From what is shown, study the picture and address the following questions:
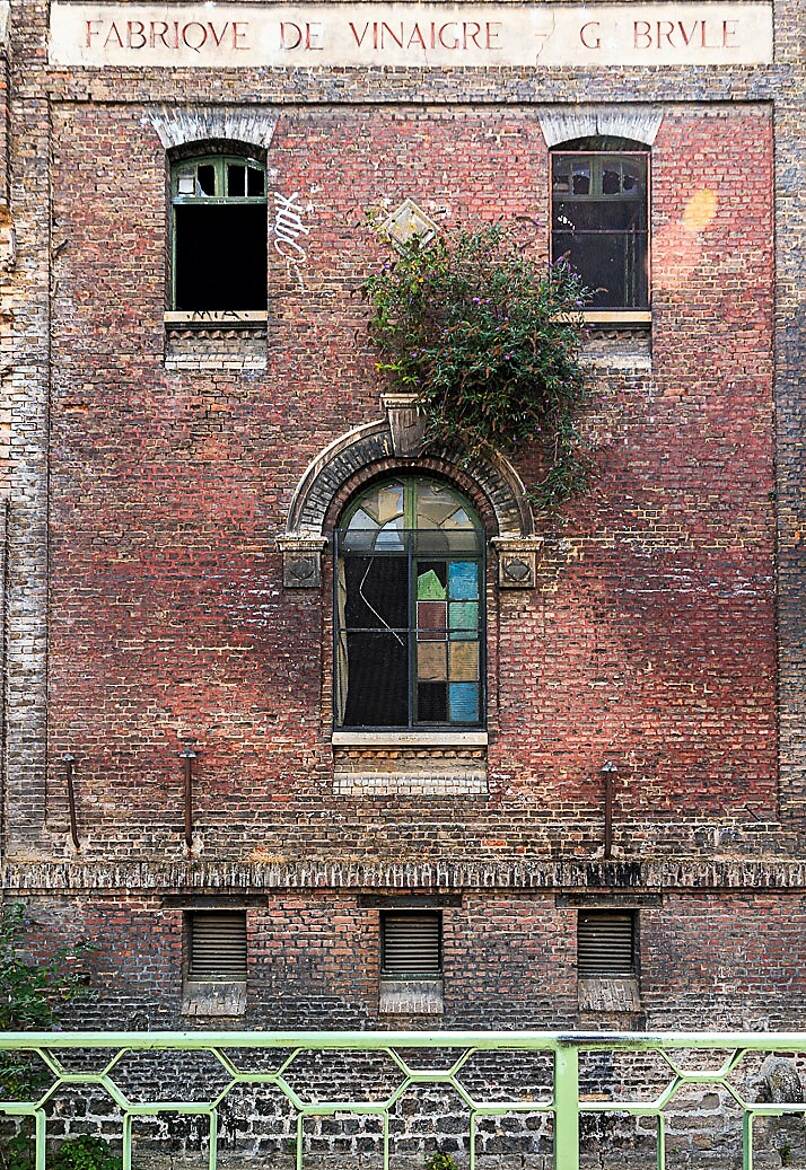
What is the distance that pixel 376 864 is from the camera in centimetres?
989

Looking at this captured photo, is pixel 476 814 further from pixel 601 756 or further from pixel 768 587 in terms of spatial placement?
pixel 768 587

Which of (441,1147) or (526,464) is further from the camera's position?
(526,464)

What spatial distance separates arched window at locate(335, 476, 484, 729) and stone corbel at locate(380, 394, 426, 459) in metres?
0.51

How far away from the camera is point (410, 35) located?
10.2 meters

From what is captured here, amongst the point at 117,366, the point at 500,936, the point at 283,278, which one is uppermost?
the point at 283,278

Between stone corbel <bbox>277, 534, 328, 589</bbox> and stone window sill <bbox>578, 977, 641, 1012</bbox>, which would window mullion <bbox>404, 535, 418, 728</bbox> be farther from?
stone window sill <bbox>578, 977, 641, 1012</bbox>

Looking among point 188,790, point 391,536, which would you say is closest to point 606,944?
point 188,790

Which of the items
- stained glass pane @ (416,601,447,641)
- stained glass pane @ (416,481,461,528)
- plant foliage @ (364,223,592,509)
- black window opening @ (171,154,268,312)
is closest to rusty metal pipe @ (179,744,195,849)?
stained glass pane @ (416,601,447,641)

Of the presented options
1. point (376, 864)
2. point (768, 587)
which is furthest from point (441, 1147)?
point (768, 587)

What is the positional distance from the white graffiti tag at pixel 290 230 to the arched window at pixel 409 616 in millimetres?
2215

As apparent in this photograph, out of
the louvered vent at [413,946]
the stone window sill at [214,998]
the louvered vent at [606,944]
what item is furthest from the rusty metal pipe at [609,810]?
the stone window sill at [214,998]

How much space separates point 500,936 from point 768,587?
153 inches

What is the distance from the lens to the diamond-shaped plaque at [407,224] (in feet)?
33.3

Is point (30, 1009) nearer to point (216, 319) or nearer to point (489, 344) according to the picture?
point (216, 319)
